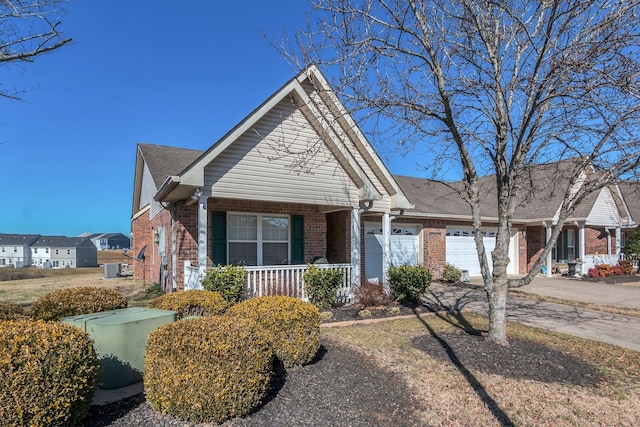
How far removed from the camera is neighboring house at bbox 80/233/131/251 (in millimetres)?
103162

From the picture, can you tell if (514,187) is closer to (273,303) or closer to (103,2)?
(273,303)

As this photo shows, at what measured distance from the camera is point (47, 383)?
3062 mm

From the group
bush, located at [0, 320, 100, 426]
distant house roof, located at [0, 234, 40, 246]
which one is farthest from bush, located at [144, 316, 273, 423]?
distant house roof, located at [0, 234, 40, 246]

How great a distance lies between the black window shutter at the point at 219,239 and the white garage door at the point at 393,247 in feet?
19.4

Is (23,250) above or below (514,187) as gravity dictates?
below

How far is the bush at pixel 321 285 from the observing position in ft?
30.8

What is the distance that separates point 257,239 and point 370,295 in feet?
12.1

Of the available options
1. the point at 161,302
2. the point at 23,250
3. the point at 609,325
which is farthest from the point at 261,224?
the point at 23,250

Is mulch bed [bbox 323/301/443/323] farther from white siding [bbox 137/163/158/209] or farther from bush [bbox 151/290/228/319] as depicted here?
white siding [bbox 137/163/158/209]

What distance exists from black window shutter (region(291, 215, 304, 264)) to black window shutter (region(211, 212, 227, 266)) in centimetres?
A: 206

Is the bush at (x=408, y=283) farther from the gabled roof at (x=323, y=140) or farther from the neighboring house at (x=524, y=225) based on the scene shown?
the neighboring house at (x=524, y=225)

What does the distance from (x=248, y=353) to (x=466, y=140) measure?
5.81 m

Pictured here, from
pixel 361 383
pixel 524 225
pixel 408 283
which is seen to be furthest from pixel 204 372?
pixel 524 225

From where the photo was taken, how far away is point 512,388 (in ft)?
15.5
